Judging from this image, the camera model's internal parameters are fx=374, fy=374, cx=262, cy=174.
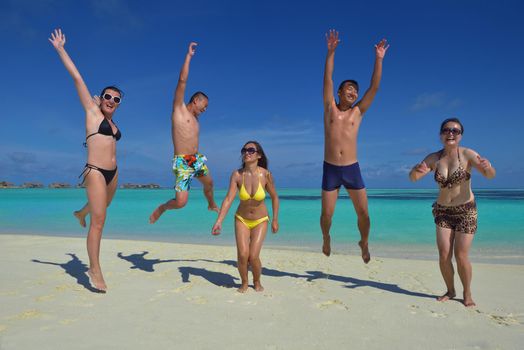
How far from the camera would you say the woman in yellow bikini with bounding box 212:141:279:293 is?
204 inches

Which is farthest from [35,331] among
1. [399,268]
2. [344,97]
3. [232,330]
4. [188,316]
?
[399,268]

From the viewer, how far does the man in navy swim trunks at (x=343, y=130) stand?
5469 mm

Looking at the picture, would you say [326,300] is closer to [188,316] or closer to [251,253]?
[251,253]

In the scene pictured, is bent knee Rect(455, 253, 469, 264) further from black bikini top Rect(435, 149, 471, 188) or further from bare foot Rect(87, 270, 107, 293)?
bare foot Rect(87, 270, 107, 293)

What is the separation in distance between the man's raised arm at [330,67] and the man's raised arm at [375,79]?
0.46 meters

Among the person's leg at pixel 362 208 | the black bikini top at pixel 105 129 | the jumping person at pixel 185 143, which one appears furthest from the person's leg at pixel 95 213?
the person's leg at pixel 362 208

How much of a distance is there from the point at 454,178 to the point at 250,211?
267 cm

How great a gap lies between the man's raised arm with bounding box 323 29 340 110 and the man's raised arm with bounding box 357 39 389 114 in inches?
18.3

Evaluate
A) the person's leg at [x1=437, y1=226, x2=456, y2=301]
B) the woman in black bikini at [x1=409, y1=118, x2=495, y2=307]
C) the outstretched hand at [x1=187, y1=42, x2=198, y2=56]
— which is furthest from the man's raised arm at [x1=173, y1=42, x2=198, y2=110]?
the person's leg at [x1=437, y1=226, x2=456, y2=301]

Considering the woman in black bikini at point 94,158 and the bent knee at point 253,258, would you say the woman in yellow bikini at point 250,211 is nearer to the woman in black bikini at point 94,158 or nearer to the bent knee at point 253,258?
the bent knee at point 253,258

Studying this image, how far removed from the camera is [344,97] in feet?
18.3

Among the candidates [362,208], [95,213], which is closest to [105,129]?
[95,213]

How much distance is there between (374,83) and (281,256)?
446 centimetres

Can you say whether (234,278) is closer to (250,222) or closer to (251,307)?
(250,222)
